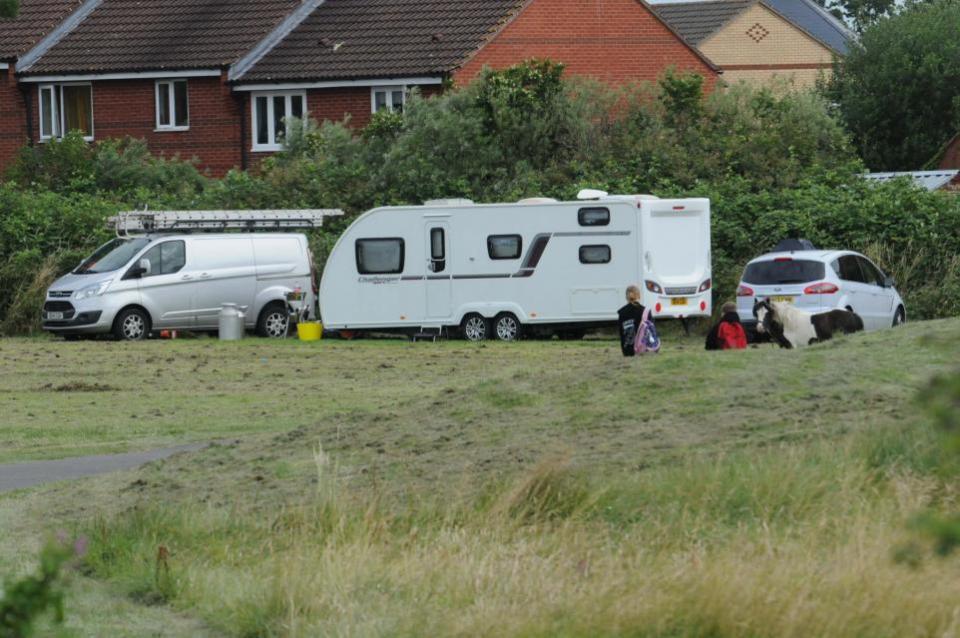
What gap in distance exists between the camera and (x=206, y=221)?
3397 cm

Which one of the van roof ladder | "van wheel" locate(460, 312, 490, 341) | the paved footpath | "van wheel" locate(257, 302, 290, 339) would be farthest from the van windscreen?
the paved footpath

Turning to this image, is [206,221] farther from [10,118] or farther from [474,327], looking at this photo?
[10,118]

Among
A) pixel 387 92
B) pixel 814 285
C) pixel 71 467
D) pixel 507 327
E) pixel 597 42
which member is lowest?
pixel 71 467

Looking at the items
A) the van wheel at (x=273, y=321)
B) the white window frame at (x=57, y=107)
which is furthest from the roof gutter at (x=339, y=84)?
the van wheel at (x=273, y=321)

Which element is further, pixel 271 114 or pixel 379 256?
pixel 271 114

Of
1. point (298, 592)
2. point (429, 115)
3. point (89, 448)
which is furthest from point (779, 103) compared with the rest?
point (298, 592)

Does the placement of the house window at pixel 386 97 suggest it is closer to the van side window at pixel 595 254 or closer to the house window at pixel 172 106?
the house window at pixel 172 106

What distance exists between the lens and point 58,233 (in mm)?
35969

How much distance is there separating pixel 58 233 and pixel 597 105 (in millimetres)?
11826

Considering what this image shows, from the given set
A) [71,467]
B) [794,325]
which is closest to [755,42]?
[794,325]

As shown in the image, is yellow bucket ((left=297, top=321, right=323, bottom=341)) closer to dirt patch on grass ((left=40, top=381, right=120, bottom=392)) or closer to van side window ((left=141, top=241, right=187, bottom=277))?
van side window ((left=141, top=241, right=187, bottom=277))

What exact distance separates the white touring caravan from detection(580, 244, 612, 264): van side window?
18 millimetres

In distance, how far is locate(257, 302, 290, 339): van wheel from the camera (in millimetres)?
33625

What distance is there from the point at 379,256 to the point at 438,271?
1128 millimetres
